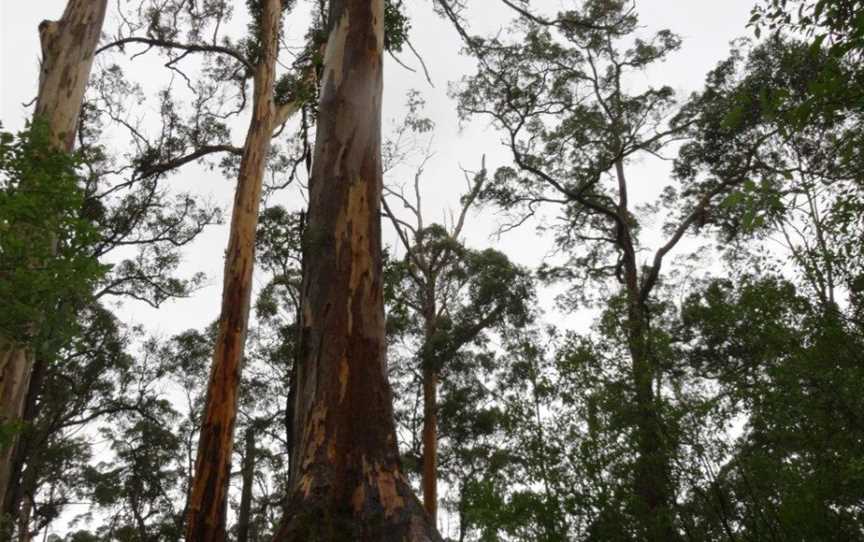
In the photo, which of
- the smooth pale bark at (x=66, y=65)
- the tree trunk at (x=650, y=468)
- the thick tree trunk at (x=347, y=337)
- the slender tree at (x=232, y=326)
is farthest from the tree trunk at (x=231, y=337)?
the tree trunk at (x=650, y=468)

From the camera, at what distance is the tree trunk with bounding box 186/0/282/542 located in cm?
567

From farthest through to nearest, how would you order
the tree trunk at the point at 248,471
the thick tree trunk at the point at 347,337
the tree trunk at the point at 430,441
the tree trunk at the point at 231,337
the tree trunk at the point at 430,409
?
the tree trunk at the point at 248,471 → the tree trunk at the point at 430,409 → the tree trunk at the point at 430,441 → the tree trunk at the point at 231,337 → the thick tree trunk at the point at 347,337

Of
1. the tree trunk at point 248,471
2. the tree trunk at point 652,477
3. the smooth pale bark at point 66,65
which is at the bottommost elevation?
the tree trunk at point 652,477

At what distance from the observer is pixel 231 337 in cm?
661

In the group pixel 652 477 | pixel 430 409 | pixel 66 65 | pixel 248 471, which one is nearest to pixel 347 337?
pixel 66 65

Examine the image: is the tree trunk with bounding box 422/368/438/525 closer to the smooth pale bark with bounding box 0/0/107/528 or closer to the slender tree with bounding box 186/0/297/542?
the slender tree with bounding box 186/0/297/542

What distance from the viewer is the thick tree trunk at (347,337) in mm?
2393

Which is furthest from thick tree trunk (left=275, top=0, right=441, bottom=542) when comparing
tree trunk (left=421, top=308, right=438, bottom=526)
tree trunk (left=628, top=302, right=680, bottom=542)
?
tree trunk (left=421, top=308, right=438, bottom=526)

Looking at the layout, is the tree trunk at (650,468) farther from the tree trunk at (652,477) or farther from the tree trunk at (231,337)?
the tree trunk at (231,337)

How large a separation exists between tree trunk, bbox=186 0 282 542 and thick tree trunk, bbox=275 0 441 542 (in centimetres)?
329

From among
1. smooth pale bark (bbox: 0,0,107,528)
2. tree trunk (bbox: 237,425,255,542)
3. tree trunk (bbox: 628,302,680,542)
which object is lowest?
tree trunk (bbox: 628,302,680,542)

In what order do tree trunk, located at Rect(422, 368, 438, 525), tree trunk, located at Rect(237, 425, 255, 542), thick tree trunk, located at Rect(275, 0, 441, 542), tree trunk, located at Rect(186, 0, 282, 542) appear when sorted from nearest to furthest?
thick tree trunk, located at Rect(275, 0, 441, 542), tree trunk, located at Rect(186, 0, 282, 542), tree trunk, located at Rect(422, 368, 438, 525), tree trunk, located at Rect(237, 425, 255, 542)

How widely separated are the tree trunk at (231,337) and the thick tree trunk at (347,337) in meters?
3.29

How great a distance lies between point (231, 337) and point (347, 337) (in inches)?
165
